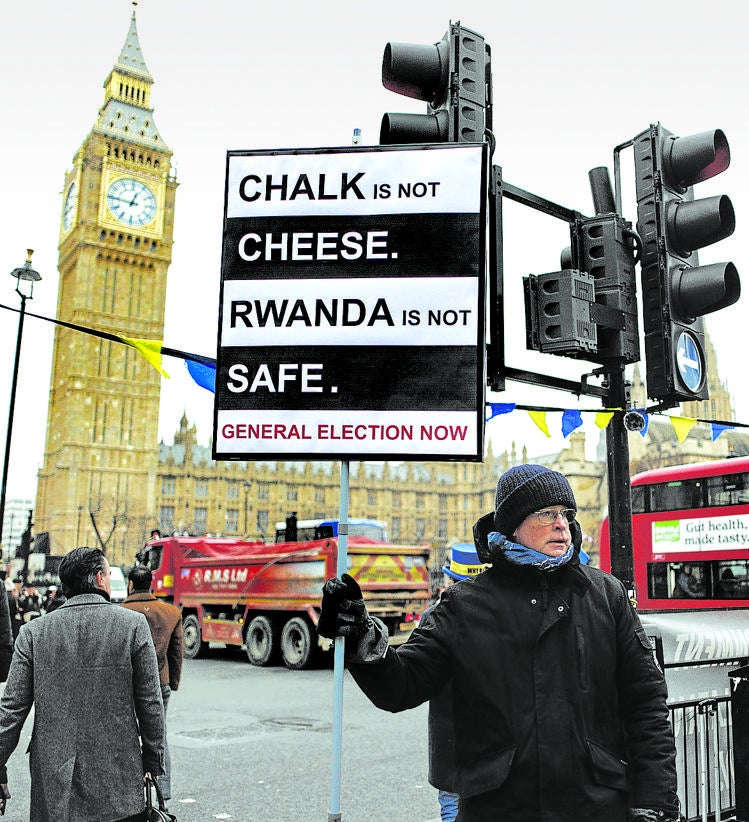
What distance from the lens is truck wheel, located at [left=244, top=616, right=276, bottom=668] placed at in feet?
54.7

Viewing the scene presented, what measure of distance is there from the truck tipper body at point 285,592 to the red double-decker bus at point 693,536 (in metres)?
4.42

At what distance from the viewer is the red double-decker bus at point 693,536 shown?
47.2 feet

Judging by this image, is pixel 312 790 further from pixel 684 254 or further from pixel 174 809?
pixel 684 254

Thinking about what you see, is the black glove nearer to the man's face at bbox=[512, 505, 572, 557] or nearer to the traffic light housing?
the man's face at bbox=[512, 505, 572, 557]

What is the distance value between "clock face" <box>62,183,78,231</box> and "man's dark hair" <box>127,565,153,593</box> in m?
97.4

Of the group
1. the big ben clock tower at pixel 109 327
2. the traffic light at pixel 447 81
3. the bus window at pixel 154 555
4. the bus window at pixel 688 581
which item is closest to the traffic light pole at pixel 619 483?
the traffic light at pixel 447 81

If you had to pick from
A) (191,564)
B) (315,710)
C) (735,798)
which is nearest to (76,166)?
(191,564)

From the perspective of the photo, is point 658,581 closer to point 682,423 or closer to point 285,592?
point 682,423

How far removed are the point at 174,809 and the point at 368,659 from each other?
4.52 metres

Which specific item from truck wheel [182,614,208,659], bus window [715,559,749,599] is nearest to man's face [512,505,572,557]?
bus window [715,559,749,599]

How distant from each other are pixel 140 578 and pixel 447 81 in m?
4.12

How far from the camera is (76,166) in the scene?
97.5 meters

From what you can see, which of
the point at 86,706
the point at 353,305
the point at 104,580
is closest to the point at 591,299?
the point at 353,305

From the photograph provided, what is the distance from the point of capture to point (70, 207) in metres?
99.6
